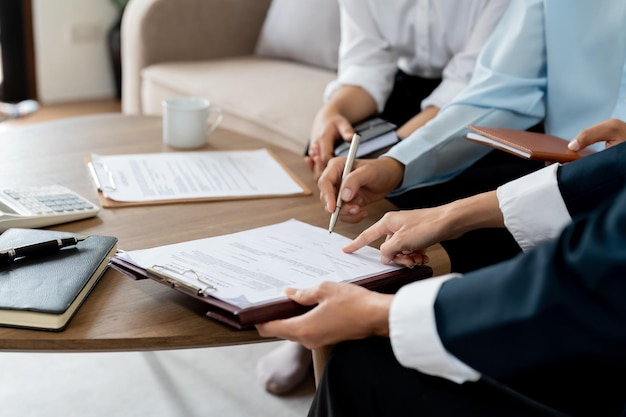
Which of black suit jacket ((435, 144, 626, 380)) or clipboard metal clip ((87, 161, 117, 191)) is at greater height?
black suit jacket ((435, 144, 626, 380))

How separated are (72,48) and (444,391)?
335cm

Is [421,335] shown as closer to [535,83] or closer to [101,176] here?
[101,176]

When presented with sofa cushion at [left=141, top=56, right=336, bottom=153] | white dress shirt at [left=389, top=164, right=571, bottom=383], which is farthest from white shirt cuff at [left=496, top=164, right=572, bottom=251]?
sofa cushion at [left=141, top=56, right=336, bottom=153]

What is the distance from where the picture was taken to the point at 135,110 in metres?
2.75

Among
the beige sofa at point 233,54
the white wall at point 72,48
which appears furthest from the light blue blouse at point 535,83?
the white wall at point 72,48

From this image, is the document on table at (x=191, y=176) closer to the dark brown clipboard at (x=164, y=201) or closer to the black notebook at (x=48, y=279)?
the dark brown clipboard at (x=164, y=201)

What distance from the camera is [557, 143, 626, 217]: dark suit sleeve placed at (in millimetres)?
977

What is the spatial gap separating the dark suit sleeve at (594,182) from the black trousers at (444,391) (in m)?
0.24

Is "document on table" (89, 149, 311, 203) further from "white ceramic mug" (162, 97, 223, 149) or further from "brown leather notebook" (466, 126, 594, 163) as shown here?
"brown leather notebook" (466, 126, 594, 163)

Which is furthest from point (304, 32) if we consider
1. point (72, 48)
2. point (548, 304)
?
point (548, 304)

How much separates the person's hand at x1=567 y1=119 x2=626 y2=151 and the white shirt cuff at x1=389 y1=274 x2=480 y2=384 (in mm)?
503

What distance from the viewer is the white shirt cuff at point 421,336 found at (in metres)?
0.71

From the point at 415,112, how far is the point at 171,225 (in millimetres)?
933

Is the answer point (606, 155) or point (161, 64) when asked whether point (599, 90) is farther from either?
point (161, 64)
